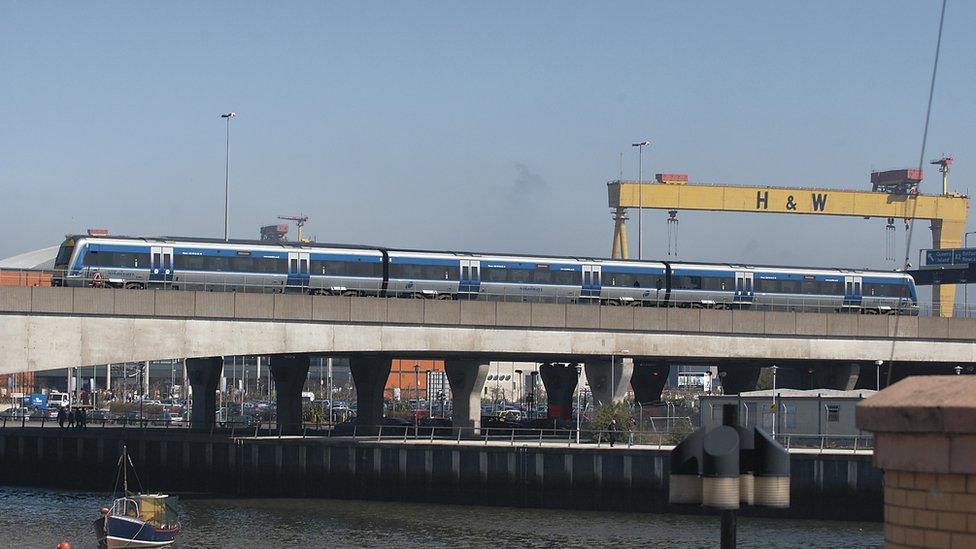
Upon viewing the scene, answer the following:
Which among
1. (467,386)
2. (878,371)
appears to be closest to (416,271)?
(467,386)

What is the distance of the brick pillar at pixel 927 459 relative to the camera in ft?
45.8

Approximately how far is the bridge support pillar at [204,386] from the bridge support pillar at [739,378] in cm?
3163

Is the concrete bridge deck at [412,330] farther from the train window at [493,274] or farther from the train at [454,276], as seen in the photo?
the train window at [493,274]

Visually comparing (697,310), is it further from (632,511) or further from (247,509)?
(247,509)

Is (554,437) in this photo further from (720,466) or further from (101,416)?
(720,466)

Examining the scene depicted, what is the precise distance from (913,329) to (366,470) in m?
32.0

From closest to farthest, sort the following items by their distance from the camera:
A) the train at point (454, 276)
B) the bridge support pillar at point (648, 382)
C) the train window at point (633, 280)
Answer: the train at point (454, 276) < the train window at point (633, 280) < the bridge support pillar at point (648, 382)

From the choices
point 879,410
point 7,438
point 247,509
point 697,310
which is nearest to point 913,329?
point 697,310

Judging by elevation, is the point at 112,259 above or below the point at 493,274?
above

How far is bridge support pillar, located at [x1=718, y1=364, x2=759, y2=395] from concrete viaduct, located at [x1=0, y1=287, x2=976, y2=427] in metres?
0.18

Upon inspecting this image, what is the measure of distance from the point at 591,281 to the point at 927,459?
72.3 metres

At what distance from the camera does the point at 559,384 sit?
9744 cm

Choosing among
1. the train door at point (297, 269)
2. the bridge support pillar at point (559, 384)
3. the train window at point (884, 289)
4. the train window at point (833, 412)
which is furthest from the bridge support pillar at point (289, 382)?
the train window at point (884, 289)

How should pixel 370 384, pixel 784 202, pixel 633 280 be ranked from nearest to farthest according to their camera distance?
pixel 370 384 → pixel 633 280 → pixel 784 202
